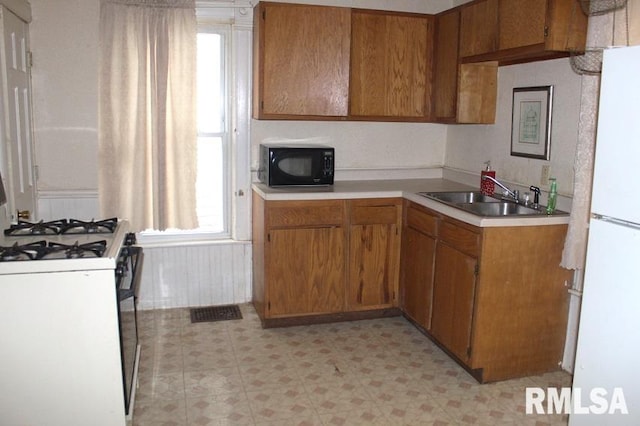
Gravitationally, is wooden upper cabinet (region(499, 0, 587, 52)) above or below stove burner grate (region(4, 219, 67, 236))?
above

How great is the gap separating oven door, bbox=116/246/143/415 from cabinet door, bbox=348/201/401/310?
1.51 meters

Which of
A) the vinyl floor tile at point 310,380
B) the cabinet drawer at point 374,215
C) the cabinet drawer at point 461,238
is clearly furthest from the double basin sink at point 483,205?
the vinyl floor tile at point 310,380

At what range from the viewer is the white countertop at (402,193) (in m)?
2.96

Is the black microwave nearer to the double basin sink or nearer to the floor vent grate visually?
the double basin sink

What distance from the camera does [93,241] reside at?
8.31 ft

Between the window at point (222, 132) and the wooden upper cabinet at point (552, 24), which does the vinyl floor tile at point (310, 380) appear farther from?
the wooden upper cabinet at point (552, 24)

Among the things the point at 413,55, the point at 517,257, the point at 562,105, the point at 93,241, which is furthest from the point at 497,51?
the point at 93,241

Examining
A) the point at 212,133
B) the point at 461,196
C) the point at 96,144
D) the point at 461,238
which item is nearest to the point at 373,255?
the point at 461,196

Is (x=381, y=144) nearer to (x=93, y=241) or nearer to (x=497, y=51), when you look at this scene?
(x=497, y=51)

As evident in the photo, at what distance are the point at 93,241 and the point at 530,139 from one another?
2.60 m

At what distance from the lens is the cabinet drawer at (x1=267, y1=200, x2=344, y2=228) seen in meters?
3.62

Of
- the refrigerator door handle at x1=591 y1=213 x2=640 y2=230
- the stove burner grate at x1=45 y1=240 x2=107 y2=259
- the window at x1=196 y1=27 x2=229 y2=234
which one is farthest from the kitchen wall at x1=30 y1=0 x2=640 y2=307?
the stove burner grate at x1=45 y1=240 x2=107 y2=259

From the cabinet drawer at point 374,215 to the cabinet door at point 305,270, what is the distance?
0.14 m

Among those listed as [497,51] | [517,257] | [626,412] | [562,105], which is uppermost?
[497,51]
